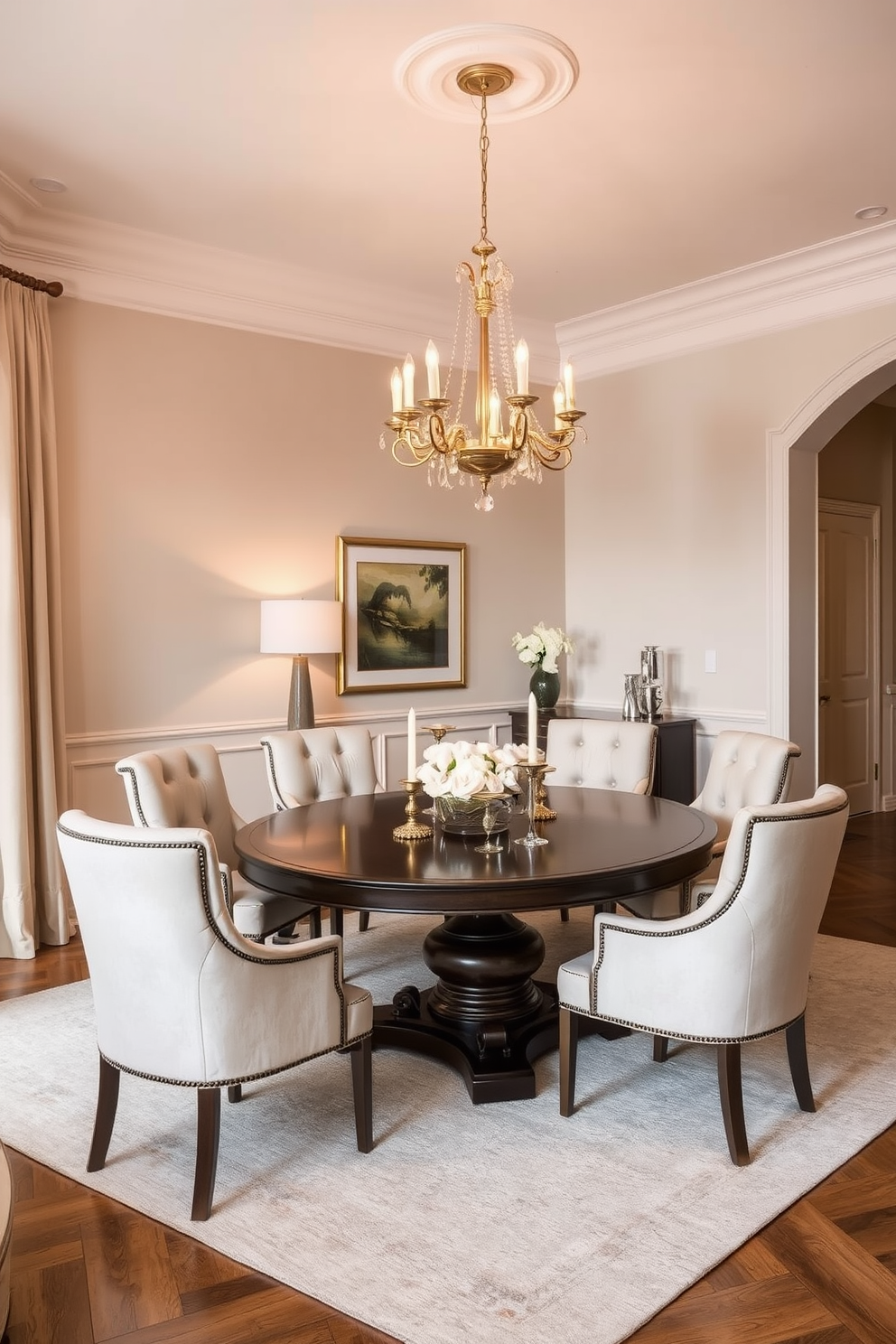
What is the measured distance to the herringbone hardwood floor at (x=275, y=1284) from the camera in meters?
1.97

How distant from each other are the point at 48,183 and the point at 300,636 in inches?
80.8

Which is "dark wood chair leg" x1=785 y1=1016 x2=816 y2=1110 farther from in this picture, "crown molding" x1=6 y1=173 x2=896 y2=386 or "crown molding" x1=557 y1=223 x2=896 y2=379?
"crown molding" x1=6 y1=173 x2=896 y2=386

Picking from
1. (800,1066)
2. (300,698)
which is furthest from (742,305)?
(800,1066)

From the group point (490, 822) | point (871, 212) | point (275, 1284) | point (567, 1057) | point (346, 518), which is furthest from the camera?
point (346, 518)

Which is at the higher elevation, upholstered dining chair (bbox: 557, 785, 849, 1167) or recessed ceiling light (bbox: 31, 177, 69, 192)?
recessed ceiling light (bbox: 31, 177, 69, 192)

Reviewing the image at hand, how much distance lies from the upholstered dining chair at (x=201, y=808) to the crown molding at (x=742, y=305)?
2508 mm

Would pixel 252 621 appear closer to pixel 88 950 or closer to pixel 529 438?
pixel 529 438

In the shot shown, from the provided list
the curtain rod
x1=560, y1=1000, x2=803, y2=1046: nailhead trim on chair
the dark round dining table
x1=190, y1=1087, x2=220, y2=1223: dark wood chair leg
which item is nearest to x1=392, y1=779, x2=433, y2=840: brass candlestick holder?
the dark round dining table

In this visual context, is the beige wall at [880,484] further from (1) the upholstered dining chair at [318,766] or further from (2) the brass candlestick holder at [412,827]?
(2) the brass candlestick holder at [412,827]

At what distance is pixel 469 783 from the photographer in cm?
294

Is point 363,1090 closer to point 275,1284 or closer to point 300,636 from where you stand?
point 275,1284

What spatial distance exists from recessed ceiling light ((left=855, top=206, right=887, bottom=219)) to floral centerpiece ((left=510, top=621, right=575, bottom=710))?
244 centimetres

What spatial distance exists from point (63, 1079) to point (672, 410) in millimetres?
4406

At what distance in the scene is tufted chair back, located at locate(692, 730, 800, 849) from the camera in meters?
3.48
